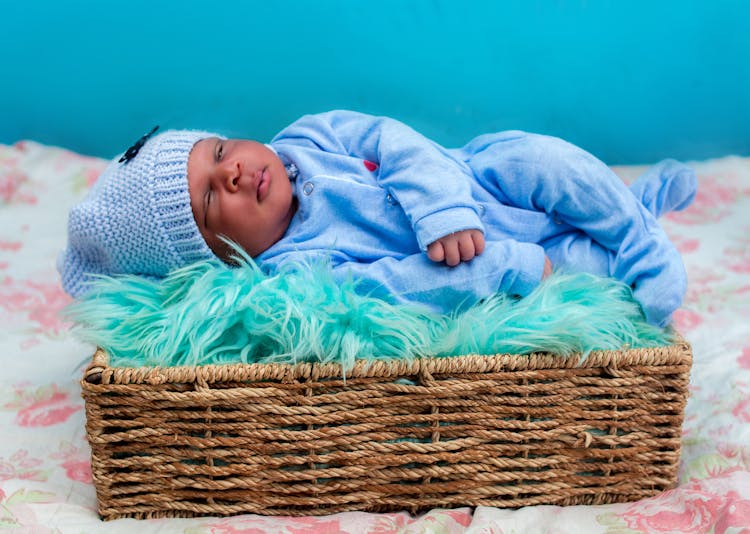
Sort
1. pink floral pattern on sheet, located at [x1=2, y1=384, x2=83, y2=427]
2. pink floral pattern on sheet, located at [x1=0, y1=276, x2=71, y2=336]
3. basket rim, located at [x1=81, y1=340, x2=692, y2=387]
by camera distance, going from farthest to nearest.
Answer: pink floral pattern on sheet, located at [x1=0, y1=276, x2=71, y2=336] < pink floral pattern on sheet, located at [x1=2, y1=384, x2=83, y2=427] < basket rim, located at [x1=81, y1=340, x2=692, y2=387]

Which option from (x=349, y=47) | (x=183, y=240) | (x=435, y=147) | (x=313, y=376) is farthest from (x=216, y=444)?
(x=349, y=47)

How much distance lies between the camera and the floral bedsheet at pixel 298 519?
3.76 feet

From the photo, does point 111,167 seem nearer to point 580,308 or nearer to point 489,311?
point 489,311

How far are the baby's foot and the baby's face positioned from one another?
0.61 m

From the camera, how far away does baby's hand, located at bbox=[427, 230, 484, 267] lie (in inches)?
49.1

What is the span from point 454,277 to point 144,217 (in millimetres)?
469

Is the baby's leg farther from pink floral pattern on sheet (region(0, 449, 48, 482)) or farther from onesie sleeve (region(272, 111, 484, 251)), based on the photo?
pink floral pattern on sheet (region(0, 449, 48, 482))

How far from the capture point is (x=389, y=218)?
1372 millimetres

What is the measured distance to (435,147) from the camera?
4.75 feet

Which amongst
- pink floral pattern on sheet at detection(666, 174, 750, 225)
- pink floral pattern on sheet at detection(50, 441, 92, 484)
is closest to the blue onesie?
pink floral pattern on sheet at detection(50, 441, 92, 484)

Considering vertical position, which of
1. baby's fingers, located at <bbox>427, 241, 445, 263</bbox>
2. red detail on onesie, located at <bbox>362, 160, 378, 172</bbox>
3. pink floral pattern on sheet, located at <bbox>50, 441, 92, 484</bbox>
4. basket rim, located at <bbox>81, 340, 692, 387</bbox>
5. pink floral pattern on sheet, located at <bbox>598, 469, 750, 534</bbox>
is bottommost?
pink floral pattern on sheet, located at <bbox>50, 441, 92, 484</bbox>

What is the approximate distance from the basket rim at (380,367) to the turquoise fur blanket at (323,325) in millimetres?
14

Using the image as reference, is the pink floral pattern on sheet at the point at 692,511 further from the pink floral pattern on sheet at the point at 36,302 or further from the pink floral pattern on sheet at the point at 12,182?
the pink floral pattern on sheet at the point at 12,182

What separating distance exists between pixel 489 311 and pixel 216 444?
405mm
